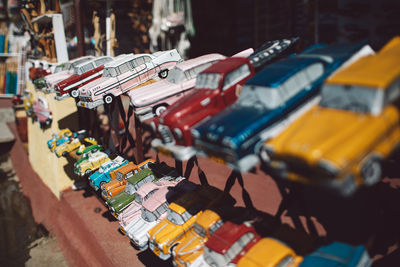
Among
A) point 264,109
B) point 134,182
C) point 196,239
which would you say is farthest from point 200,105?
point 134,182

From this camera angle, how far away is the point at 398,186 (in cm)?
765

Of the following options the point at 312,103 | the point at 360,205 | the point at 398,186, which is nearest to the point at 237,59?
the point at 312,103

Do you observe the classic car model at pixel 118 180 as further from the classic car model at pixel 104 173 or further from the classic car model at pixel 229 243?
the classic car model at pixel 229 243

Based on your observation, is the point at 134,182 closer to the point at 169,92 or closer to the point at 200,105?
the point at 169,92

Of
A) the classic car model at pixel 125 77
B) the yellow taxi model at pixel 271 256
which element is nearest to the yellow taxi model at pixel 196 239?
the yellow taxi model at pixel 271 256

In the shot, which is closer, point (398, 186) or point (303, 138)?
point (303, 138)

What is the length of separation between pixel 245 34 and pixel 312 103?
13672mm

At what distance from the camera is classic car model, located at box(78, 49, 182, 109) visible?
21.1 ft

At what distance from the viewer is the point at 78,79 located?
24.3ft

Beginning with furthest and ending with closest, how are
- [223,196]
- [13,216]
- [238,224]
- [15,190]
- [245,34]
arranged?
[245,34] → [15,190] → [13,216] → [223,196] → [238,224]

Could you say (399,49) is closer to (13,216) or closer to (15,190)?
(13,216)

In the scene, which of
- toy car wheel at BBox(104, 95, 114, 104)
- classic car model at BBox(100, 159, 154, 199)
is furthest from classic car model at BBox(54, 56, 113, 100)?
classic car model at BBox(100, 159, 154, 199)

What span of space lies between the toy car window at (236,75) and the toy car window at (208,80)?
128mm

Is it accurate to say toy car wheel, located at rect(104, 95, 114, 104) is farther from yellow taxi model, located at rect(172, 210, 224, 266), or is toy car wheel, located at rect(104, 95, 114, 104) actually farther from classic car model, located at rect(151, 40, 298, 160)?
yellow taxi model, located at rect(172, 210, 224, 266)
